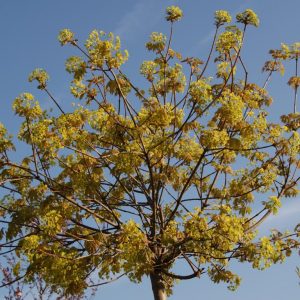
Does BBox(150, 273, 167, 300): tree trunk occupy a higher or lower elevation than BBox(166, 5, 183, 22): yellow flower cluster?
lower

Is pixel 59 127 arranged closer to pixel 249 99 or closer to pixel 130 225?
pixel 130 225

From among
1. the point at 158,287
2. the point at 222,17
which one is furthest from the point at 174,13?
the point at 158,287

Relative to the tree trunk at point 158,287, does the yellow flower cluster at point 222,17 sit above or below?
above

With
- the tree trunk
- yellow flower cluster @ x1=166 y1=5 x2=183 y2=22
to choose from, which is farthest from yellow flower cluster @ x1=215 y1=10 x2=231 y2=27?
the tree trunk

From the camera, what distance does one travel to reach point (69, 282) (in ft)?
36.1

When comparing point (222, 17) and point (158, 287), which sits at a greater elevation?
point (222, 17)

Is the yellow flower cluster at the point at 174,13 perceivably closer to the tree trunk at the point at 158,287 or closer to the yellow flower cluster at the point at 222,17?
the yellow flower cluster at the point at 222,17

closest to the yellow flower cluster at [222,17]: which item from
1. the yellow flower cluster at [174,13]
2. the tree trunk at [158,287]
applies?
the yellow flower cluster at [174,13]

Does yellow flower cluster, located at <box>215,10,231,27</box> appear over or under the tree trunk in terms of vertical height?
over

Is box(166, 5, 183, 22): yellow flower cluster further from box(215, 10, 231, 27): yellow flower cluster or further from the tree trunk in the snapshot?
the tree trunk

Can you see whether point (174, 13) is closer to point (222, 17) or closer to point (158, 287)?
point (222, 17)

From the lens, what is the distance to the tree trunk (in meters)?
12.2

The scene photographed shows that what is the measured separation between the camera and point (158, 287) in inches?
484

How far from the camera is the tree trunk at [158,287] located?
40.2ft
